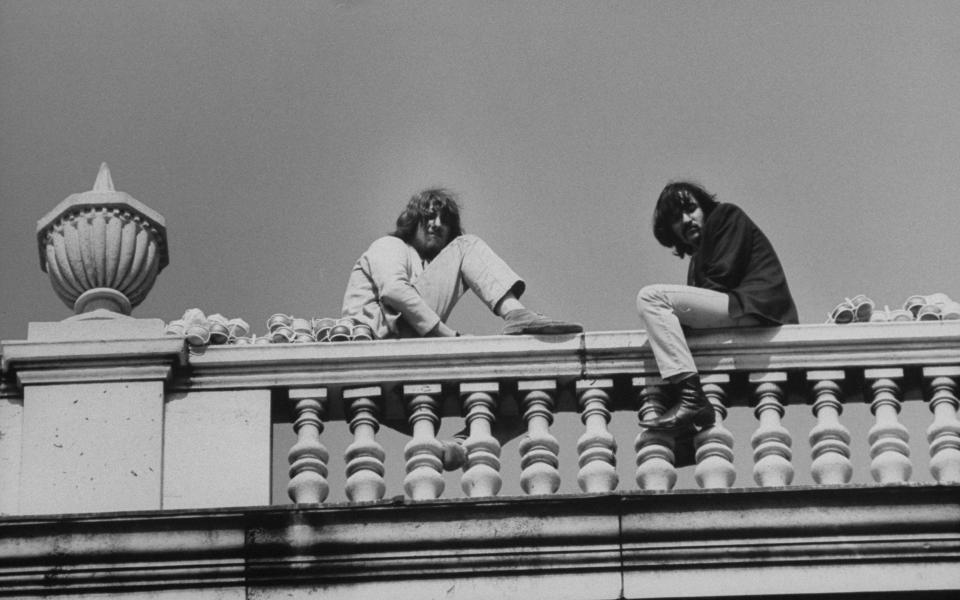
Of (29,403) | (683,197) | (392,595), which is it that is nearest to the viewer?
(392,595)

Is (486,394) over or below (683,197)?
below

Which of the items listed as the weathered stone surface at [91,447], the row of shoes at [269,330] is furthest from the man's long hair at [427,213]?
the weathered stone surface at [91,447]

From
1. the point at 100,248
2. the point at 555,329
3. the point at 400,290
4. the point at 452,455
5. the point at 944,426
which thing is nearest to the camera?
the point at 944,426

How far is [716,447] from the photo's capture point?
21.6 metres

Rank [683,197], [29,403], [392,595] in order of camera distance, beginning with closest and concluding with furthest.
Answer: [392,595] < [29,403] < [683,197]

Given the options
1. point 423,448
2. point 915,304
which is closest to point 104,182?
point 423,448

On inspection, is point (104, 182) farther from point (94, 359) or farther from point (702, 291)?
point (702, 291)

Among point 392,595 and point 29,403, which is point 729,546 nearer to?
point 392,595

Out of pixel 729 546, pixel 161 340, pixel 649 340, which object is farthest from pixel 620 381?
pixel 161 340

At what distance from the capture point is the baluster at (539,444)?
21359 millimetres

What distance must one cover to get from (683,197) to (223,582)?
533cm

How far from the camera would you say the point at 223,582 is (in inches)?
808

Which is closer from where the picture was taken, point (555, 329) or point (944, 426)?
point (944, 426)

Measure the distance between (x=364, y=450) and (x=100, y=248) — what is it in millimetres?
2680
